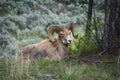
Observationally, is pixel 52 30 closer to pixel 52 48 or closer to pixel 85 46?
pixel 52 48

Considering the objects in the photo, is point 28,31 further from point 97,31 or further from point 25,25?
point 97,31

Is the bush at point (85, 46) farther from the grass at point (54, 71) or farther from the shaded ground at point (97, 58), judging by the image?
the grass at point (54, 71)

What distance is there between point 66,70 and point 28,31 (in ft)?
75.9

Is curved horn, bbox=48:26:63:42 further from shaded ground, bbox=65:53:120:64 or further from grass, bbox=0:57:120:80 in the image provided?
grass, bbox=0:57:120:80

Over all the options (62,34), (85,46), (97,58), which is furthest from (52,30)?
(97,58)

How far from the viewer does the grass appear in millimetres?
7250

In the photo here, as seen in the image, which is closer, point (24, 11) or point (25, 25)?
point (25, 25)

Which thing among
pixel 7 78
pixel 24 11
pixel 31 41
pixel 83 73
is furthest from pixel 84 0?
pixel 24 11

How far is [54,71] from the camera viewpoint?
26.0 ft

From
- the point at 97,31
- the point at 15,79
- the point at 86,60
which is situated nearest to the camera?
the point at 15,79

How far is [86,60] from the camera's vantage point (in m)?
9.35

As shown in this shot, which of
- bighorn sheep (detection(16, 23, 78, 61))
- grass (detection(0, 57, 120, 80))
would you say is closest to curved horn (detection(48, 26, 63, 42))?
bighorn sheep (detection(16, 23, 78, 61))

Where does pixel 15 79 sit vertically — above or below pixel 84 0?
below

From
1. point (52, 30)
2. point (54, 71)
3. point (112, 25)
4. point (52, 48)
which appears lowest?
point (54, 71)
